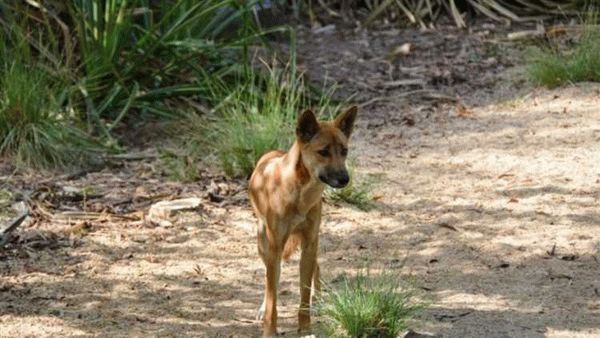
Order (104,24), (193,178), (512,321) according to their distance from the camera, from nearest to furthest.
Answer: (512,321) < (193,178) < (104,24)

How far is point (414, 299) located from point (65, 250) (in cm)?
214

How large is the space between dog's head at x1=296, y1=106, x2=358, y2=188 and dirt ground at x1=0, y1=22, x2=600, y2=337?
0.87m

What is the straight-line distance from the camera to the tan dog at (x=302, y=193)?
17.3ft

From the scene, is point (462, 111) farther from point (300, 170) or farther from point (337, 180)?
point (337, 180)

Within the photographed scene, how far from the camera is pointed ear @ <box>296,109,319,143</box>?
5308 millimetres

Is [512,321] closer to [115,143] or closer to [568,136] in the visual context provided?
[568,136]

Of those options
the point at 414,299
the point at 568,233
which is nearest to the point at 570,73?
the point at 568,233

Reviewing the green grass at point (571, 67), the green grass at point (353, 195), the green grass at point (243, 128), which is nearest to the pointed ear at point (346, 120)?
the green grass at point (353, 195)

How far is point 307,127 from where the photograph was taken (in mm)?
5348

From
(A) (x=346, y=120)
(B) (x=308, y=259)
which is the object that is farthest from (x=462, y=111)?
(B) (x=308, y=259)

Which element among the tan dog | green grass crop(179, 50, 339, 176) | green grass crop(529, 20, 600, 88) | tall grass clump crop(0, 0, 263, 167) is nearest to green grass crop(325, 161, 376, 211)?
green grass crop(179, 50, 339, 176)

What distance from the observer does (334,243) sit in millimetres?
6969

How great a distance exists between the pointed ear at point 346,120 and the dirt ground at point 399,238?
3.24 feet

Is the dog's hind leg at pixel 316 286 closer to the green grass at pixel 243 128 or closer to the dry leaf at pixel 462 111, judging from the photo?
the green grass at pixel 243 128
